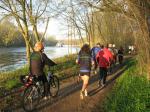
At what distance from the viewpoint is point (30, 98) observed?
383 inches

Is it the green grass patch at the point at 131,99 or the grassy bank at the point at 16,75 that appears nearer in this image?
the green grass patch at the point at 131,99

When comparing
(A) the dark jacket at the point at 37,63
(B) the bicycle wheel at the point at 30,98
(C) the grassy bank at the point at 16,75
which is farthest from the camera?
(C) the grassy bank at the point at 16,75

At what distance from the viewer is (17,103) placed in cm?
1058

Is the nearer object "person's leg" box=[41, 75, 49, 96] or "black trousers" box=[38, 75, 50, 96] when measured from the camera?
"black trousers" box=[38, 75, 50, 96]

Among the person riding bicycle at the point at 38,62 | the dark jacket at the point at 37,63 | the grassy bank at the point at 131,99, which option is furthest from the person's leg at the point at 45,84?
the grassy bank at the point at 131,99

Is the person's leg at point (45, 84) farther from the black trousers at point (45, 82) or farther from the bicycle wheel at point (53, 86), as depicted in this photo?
the bicycle wheel at point (53, 86)

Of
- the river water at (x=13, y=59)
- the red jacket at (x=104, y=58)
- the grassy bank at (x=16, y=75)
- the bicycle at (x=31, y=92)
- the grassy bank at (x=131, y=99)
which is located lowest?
the river water at (x=13, y=59)

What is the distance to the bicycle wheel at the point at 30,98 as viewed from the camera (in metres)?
9.46

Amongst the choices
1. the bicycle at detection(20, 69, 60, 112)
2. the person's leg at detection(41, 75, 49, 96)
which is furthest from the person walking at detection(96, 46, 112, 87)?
the bicycle at detection(20, 69, 60, 112)

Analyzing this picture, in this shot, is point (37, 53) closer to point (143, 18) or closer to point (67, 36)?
point (143, 18)

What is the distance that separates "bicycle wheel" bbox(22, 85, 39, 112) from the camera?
946cm

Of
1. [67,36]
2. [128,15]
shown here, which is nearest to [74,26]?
[67,36]

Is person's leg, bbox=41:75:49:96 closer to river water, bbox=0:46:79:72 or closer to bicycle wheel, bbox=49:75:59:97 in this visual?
bicycle wheel, bbox=49:75:59:97

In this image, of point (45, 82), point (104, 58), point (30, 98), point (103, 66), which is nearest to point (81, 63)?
point (45, 82)
